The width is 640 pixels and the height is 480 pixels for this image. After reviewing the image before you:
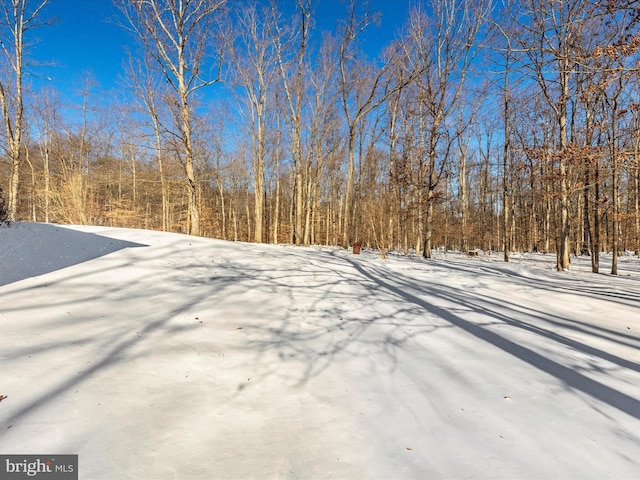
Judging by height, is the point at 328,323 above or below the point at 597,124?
below

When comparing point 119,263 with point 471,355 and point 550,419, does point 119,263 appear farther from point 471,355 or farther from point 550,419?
point 550,419

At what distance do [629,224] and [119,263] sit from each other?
3438cm

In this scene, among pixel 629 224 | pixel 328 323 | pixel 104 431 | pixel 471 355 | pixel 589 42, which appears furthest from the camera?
pixel 629 224

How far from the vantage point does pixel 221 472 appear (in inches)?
60.5

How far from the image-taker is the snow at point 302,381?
1.66 meters

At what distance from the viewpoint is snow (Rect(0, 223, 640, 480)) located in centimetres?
166

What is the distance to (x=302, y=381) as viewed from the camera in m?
2.50

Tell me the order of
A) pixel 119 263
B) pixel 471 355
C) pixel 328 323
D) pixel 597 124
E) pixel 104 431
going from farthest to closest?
pixel 597 124 → pixel 119 263 → pixel 328 323 → pixel 471 355 → pixel 104 431

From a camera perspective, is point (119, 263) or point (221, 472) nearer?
point (221, 472)

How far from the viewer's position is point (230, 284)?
5410mm

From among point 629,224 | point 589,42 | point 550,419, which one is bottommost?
point 550,419

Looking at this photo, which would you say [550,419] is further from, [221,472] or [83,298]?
[83,298]

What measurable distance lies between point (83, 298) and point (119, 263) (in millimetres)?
1908

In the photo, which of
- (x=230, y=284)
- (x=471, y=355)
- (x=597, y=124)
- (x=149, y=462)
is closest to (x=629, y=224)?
(x=597, y=124)
